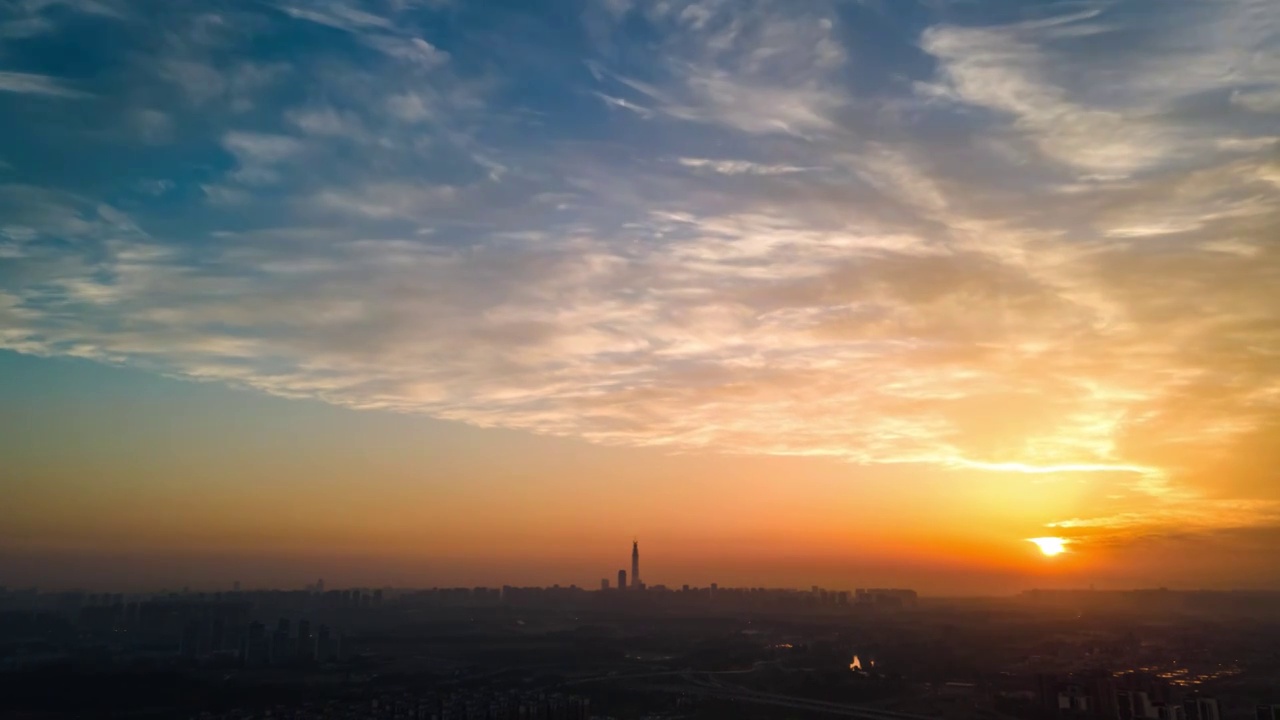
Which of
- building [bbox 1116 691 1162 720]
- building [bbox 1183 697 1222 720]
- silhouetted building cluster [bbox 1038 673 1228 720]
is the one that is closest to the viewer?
building [bbox 1183 697 1222 720]

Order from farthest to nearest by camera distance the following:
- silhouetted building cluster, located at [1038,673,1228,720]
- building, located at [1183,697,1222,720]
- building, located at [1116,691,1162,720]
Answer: building, located at [1116,691,1162,720], silhouetted building cluster, located at [1038,673,1228,720], building, located at [1183,697,1222,720]

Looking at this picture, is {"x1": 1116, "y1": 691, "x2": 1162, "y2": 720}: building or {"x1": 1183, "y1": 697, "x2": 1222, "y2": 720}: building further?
{"x1": 1116, "y1": 691, "x2": 1162, "y2": 720}: building

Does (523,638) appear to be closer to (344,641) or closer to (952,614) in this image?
(344,641)

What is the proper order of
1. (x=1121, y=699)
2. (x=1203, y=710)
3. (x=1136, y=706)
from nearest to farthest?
1. (x=1203, y=710)
2. (x=1136, y=706)
3. (x=1121, y=699)

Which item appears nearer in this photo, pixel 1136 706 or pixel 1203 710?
pixel 1203 710

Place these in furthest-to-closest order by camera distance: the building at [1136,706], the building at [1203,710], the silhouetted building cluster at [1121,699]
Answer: the building at [1136,706], the silhouetted building cluster at [1121,699], the building at [1203,710]

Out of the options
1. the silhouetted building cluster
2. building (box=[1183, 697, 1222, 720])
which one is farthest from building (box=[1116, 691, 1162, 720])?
building (box=[1183, 697, 1222, 720])

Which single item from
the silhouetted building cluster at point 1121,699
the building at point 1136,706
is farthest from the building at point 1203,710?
the building at point 1136,706

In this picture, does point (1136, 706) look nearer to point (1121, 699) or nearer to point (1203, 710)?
point (1121, 699)

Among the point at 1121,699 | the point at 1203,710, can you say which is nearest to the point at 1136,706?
the point at 1121,699

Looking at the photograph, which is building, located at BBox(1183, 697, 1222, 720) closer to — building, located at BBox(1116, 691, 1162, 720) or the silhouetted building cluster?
the silhouetted building cluster

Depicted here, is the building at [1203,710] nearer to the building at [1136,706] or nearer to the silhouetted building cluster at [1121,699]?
the silhouetted building cluster at [1121,699]
